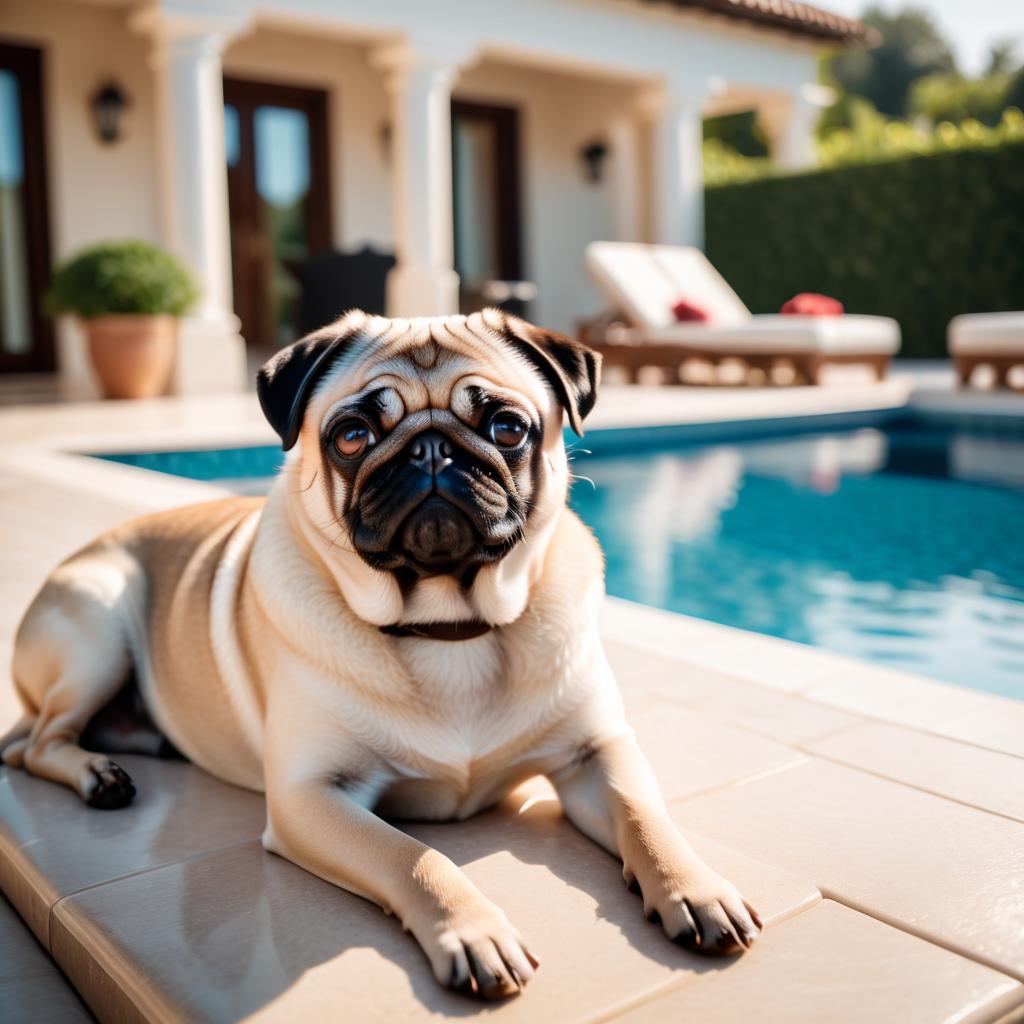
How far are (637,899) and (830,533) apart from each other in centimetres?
422

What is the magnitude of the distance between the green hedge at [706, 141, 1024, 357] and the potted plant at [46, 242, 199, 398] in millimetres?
8169

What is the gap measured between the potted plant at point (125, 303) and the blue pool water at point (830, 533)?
3.01m

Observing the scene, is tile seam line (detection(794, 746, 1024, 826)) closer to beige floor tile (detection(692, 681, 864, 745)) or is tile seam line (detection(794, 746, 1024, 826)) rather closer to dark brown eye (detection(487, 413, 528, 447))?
beige floor tile (detection(692, 681, 864, 745))

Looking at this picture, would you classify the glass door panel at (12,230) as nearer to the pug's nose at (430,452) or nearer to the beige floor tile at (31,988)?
the beige floor tile at (31,988)

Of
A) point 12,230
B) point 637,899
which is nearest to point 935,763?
point 637,899

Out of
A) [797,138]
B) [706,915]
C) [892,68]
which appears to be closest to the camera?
[706,915]

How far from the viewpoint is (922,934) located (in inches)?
61.0

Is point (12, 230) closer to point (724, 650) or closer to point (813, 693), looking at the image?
point (724, 650)

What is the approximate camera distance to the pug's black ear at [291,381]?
177 centimetres

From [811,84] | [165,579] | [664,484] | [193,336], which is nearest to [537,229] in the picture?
[811,84]

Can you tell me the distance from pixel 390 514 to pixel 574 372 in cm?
40

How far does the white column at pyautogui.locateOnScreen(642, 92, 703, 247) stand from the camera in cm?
1410

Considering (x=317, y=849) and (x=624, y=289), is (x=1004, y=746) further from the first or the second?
(x=624, y=289)

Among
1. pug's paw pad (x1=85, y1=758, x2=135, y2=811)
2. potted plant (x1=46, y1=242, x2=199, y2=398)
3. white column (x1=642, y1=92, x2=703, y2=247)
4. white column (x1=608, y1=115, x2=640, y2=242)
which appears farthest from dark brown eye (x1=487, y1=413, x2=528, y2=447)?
white column (x1=608, y1=115, x2=640, y2=242)
